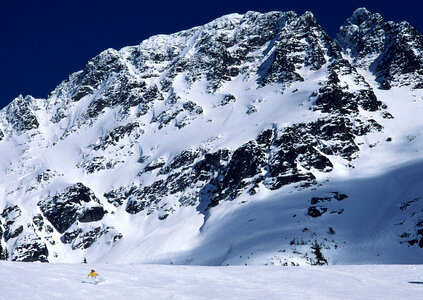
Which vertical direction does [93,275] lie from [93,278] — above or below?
above

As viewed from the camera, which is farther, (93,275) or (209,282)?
(209,282)

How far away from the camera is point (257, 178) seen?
440 feet

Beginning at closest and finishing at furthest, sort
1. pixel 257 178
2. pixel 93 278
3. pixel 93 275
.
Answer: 1. pixel 93 275
2. pixel 93 278
3. pixel 257 178

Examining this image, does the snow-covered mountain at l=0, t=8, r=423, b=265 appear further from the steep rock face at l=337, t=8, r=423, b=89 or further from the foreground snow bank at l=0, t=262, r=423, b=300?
the foreground snow bank at l=0, t=262, r=423, b=300

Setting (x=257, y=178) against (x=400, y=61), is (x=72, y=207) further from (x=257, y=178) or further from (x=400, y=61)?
(x=400, y=61)

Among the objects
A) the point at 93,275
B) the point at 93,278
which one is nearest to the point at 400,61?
the point at 93,278

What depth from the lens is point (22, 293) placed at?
18.5 m

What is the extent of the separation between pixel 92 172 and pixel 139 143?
20.6 m

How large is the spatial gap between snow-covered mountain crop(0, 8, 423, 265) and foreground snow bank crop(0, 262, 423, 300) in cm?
5934

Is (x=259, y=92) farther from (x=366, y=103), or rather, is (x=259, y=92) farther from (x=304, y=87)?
(x=366, y=103)

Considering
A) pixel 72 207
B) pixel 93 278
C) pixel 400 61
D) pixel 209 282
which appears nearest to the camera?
pixel 93 278

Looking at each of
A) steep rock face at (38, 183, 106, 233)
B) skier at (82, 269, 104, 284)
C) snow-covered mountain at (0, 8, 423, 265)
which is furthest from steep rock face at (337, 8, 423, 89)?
skier at (82, 269, 104, 284)

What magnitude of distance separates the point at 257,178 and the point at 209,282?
111618 millimetres

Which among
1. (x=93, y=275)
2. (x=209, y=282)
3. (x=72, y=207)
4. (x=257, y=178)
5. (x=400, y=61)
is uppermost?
(x=400, y=61)
